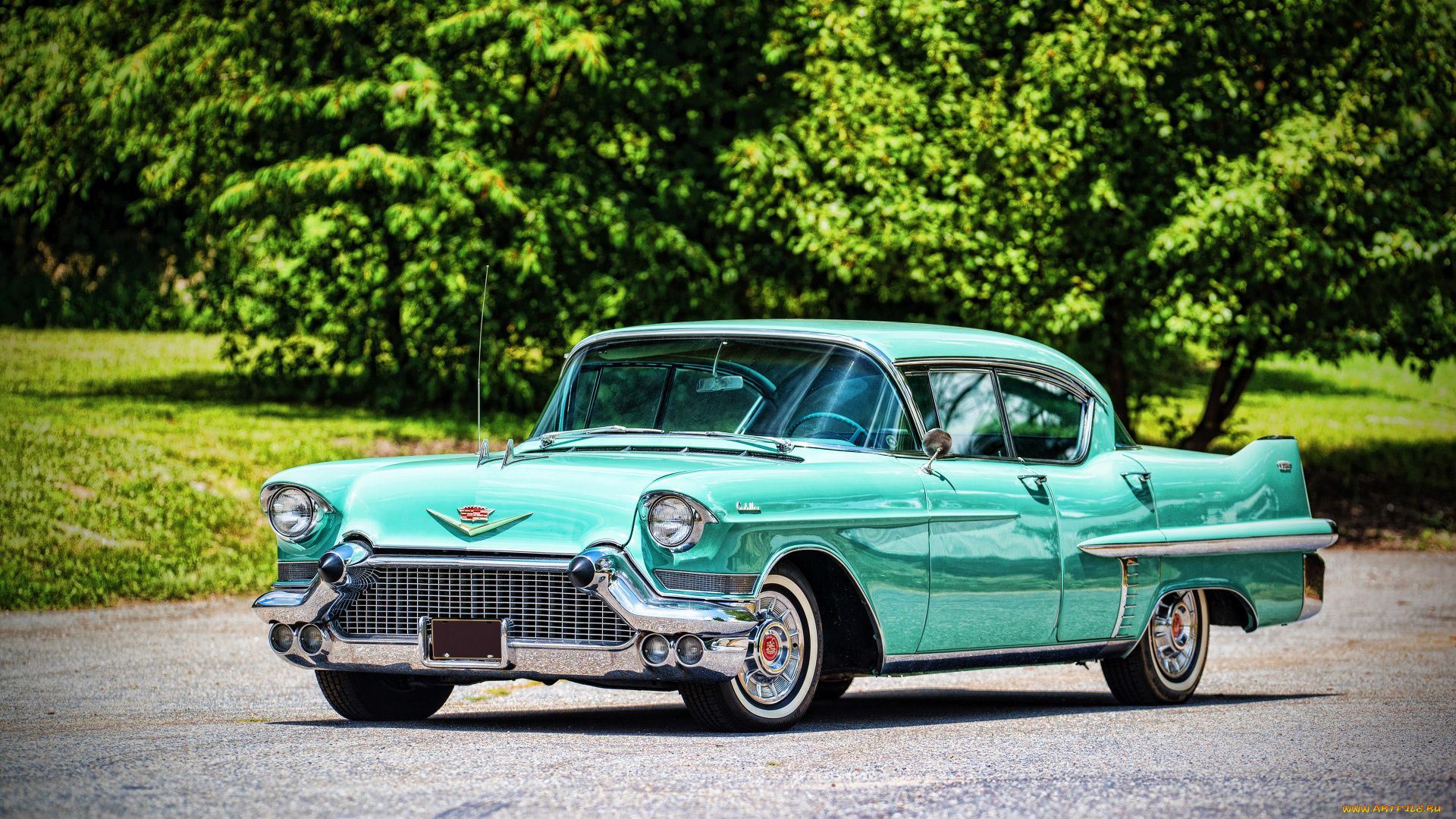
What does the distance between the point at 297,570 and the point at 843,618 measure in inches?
85.4

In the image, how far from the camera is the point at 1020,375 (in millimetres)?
7812

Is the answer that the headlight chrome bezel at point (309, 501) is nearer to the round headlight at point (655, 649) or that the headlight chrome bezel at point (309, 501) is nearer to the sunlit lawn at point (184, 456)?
the round headlight at point (655, 649)

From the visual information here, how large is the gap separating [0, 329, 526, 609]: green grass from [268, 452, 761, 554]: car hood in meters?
6.69

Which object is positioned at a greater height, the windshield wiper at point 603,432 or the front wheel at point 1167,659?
the windshield wiper at point 603,432

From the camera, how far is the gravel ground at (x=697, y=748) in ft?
15.7

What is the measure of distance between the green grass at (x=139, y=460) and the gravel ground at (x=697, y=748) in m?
3.14

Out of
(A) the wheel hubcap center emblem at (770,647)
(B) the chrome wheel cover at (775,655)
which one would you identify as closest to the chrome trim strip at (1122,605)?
(B) the chrome wheel cover at (775,655)

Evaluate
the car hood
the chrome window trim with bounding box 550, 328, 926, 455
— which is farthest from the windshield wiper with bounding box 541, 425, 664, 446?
the chrome window trim with bounding box 550, 328, 926, 455

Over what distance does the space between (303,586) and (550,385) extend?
15721 millimetres

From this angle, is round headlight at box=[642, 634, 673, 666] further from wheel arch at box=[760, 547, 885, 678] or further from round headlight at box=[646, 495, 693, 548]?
wheel arch at box=[760, 547, 885, 678]

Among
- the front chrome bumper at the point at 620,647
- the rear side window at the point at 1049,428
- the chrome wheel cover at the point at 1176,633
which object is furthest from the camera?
the chrome wheel cover at the point at 1176,633

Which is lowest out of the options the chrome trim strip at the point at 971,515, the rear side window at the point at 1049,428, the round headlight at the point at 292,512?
the round headlight at the point at 292,512

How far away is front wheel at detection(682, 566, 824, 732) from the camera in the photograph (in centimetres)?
606

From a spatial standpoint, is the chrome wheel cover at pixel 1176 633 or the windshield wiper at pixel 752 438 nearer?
the windshield wiper at pixel 752 438
